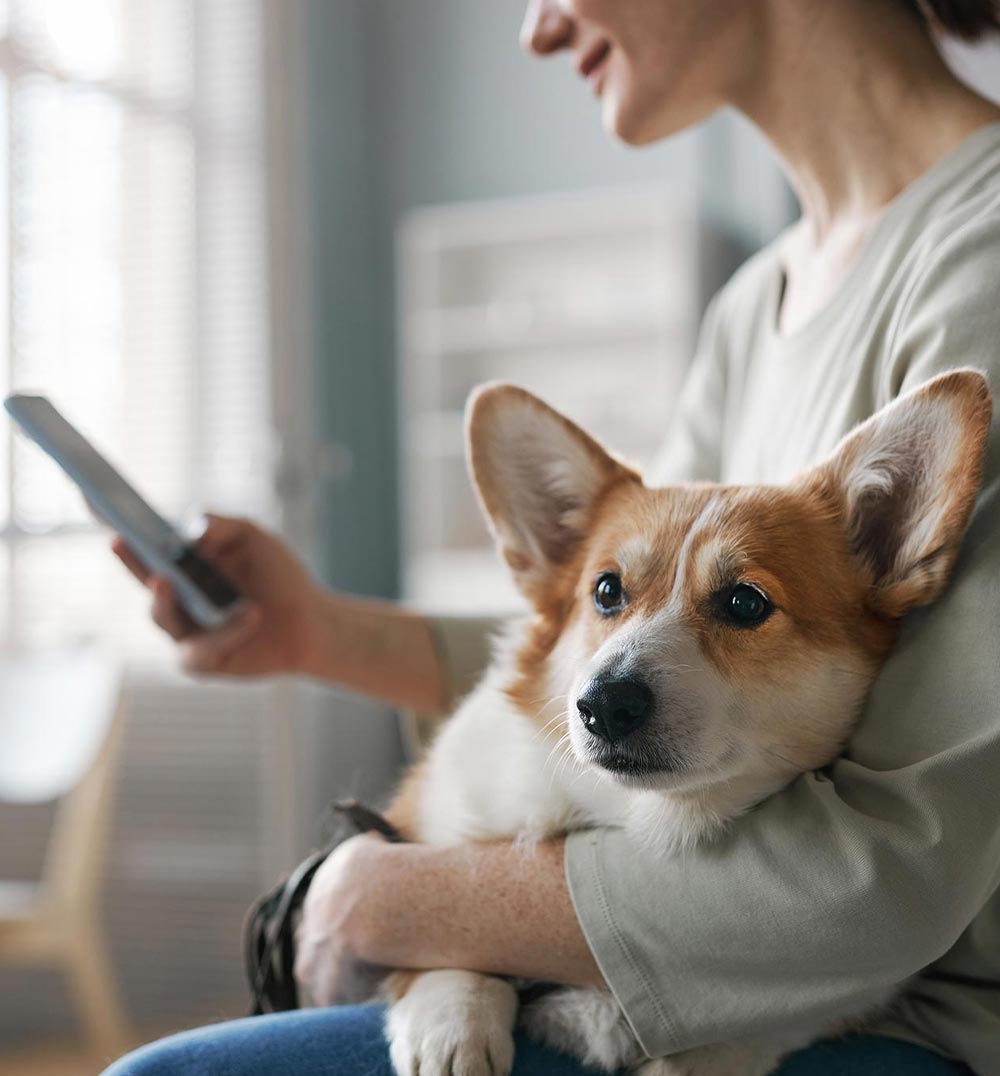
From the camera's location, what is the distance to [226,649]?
145 centimetres

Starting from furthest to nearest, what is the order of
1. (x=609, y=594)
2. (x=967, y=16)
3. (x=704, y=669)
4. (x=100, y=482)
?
(x=100, y=482), (x=967, y=16), (x=609, y=594), (x=704, y=669)

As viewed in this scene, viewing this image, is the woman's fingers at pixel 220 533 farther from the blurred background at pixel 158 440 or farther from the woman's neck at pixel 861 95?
the woman's neck at pixel 861 95

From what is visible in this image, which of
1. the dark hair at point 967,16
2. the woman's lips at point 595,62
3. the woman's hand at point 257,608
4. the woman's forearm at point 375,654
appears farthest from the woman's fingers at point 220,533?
the dark hair at point 967,16

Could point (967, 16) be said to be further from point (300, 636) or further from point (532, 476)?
point (300, 636)

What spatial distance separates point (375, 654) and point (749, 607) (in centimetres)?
65

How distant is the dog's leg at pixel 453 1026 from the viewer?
2.92 feet

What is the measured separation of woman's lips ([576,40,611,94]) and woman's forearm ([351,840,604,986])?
2.79 feet

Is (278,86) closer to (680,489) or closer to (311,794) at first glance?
(311,794)

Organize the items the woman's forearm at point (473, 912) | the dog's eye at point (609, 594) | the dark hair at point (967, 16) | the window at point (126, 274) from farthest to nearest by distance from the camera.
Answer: the window at point (126, 274)
the dark hair at point (967, 16)
the dog's eye at point (609, 594)
the woman's forearm at point (473, 912)

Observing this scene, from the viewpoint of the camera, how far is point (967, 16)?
116cm

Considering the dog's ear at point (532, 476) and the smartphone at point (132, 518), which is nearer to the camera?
the dog's ear at point (532, 476)

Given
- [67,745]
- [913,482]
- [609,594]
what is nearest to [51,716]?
[67,745]

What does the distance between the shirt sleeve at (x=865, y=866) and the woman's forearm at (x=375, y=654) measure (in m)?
0.60

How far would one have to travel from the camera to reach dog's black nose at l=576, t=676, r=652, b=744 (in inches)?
35.3
